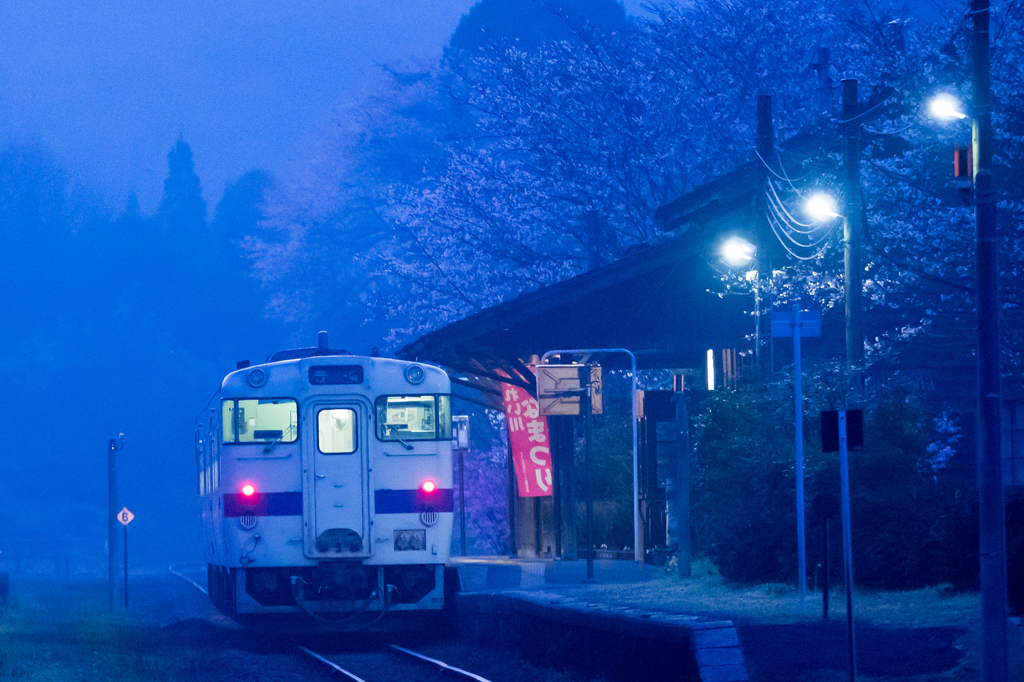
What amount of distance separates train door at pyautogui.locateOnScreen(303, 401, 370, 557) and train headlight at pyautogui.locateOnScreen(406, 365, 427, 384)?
0.80 metres

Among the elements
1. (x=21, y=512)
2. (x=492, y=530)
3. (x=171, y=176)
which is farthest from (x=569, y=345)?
(x=171, y=176)

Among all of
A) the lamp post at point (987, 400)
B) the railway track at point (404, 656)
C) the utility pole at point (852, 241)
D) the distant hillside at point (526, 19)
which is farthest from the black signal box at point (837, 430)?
the distant hillside at point (526, 19)

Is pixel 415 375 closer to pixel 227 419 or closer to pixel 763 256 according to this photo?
pixel 227 419

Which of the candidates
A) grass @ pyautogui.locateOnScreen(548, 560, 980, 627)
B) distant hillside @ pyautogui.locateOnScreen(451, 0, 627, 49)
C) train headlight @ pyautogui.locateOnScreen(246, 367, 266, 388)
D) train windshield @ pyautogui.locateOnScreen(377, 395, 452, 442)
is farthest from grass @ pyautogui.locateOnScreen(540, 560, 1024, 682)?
distant hillside @ pyautogui.locateOnScreen(451, 0, 627, 49)

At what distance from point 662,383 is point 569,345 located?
12887 mm

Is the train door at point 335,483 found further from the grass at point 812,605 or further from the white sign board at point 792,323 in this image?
the white sign board at point 792,323

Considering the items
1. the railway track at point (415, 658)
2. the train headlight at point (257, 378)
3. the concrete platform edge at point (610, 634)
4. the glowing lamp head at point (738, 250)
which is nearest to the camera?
the concrete platform edge at point (610, 634)

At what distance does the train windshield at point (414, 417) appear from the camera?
16266 millimetres

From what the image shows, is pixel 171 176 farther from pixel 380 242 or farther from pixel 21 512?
pixel 380 242

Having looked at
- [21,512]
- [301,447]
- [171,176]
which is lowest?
[21,512]

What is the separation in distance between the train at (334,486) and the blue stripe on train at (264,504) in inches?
0.5

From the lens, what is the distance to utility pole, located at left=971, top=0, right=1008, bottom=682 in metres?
9.02

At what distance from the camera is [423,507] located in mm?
16188

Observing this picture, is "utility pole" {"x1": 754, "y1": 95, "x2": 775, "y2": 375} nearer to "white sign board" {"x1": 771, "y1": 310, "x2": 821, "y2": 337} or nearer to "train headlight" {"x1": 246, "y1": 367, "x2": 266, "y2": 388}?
"white sign board" {"x1": 771, "y1": 310, "x2": 821, "y2": 337}
